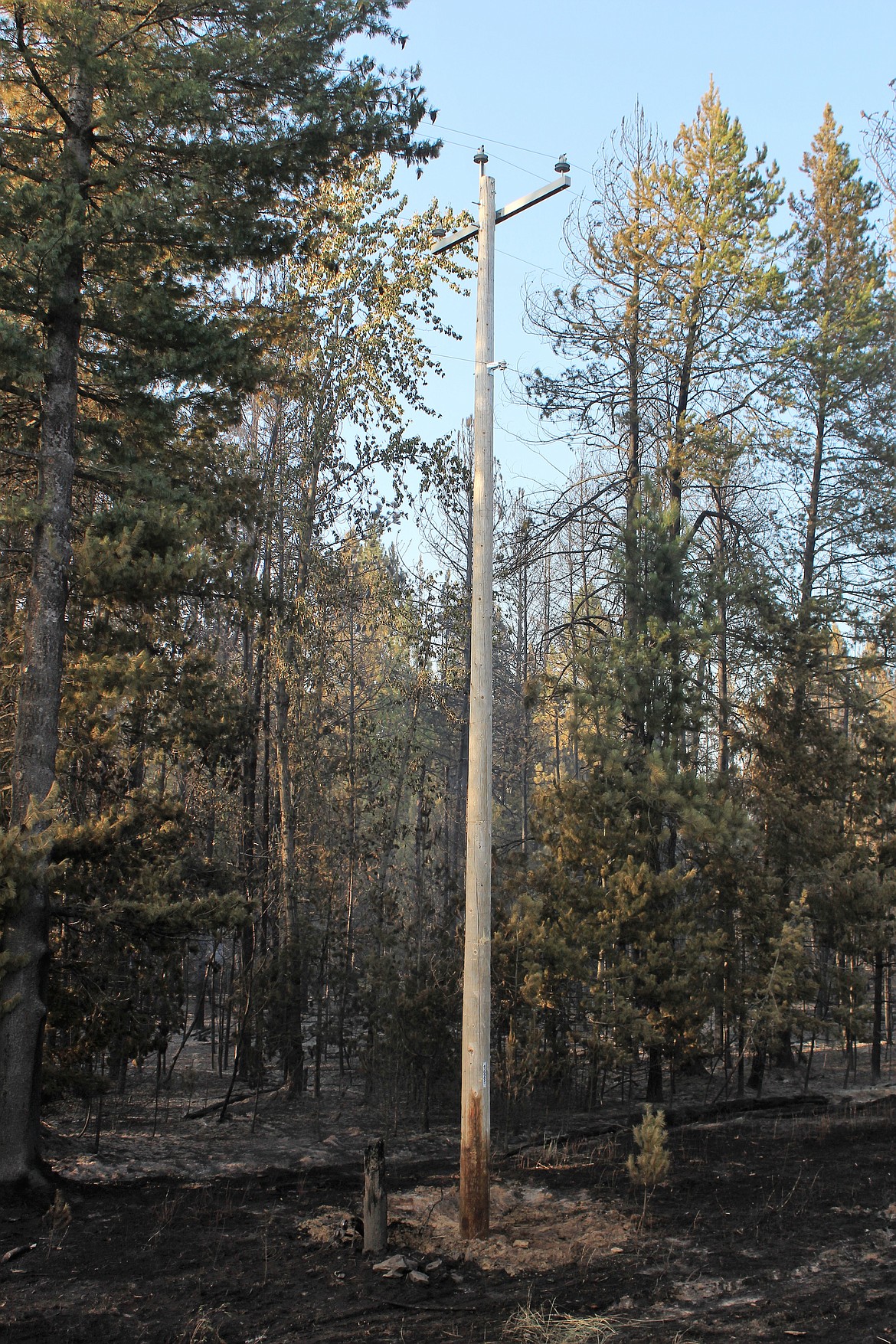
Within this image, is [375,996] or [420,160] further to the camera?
[375,996]

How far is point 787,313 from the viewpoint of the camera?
48.8 ft

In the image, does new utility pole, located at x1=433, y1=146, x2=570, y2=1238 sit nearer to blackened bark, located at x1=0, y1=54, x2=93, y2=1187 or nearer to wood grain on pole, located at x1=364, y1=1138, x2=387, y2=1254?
wood grain on pole, located at x1=364, y1=1138, x2=387, y2=1254

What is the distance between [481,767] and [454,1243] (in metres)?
3.23

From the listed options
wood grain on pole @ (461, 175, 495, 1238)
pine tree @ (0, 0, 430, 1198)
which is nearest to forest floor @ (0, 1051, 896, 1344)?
wood grain on pole @ (461, 175, 495, 1238)

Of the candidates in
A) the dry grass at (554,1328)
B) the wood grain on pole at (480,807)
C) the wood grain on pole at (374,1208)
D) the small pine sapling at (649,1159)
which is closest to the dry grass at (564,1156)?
the small pine sapling at (649,1159)

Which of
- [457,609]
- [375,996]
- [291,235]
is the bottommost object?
[375,996]

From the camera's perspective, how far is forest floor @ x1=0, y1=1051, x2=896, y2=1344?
534cm

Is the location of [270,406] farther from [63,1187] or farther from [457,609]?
[63,1187]

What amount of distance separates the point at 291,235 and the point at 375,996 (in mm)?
8075

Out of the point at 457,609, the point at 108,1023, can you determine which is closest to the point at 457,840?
the point at 457,609

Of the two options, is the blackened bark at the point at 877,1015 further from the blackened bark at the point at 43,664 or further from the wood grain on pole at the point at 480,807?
the blackened bark at the point at 43,664

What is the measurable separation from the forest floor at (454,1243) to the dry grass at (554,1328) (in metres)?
0.01

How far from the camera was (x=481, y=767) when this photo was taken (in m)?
7.39

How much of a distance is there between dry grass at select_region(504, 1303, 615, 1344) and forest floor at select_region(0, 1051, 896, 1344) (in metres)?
0.01
